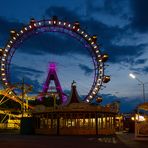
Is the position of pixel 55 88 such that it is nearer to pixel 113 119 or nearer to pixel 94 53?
pixel 94 53

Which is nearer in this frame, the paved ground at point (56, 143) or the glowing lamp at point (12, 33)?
the paved ground at point (56, 143)

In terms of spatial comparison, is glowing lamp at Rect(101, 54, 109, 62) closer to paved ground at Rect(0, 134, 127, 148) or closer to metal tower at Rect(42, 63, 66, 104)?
metal tower at Rect(42, 63, 66, 104)

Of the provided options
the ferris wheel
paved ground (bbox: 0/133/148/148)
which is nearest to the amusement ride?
the ferris wheel

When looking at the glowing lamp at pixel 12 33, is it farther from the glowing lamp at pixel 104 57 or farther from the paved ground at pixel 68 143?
the paved ground at pixel 68 143

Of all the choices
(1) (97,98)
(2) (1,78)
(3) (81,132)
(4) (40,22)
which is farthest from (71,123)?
(4) (40,22)

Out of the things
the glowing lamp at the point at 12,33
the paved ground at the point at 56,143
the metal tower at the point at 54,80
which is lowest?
the paved ground at the point at 56,143

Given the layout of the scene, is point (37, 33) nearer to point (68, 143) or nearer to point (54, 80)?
point (54, 80)

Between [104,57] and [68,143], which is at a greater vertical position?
[104,57]

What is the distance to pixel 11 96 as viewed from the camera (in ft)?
200

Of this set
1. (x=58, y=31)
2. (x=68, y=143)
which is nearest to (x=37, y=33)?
(x=58, y=31)

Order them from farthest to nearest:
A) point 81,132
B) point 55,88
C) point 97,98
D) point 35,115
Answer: point 55,88 → point 97,98 → point 35,115 → point 81,132

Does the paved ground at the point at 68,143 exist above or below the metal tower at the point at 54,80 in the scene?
below

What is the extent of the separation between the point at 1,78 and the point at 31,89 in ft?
17.7

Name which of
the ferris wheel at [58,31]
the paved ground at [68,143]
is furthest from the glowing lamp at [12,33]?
the paved ground at [68,143]
